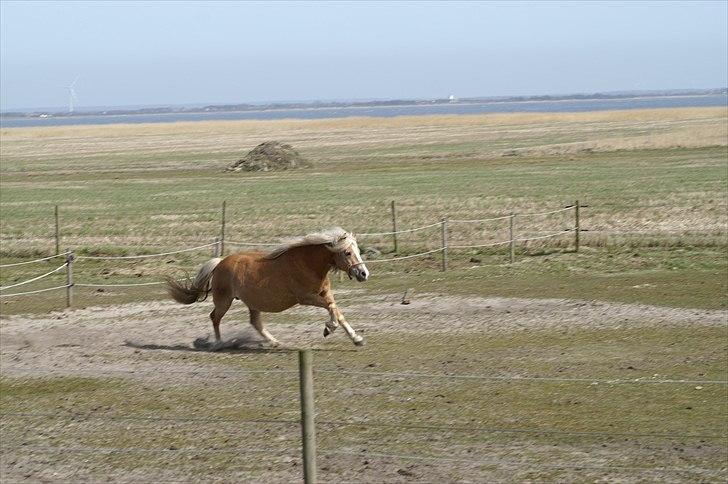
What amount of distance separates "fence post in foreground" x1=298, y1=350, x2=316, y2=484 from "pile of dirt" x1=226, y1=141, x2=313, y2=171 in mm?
45867

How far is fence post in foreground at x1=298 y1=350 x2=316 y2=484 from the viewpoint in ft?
20.2

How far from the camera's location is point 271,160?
52.4m

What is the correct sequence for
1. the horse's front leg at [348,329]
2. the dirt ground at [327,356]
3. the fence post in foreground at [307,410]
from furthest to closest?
the horse's front leg at [348,329]
the dirt ground at [327,356]
the fence post in foreground at [307,410]

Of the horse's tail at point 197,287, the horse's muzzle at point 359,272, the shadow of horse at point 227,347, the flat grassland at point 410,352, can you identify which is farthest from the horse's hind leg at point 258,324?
the horse's muzzle at point 359,272

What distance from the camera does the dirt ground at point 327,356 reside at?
8508mm

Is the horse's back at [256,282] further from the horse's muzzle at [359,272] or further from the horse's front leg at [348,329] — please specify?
the horse's muzzle at [359,272]

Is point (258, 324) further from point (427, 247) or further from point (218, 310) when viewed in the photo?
point (427, 247)

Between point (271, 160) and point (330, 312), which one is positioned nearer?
point (330, 312)

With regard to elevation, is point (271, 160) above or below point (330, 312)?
above

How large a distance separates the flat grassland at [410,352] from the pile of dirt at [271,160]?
50.1ft

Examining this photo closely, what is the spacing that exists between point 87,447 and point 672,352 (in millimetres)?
6891

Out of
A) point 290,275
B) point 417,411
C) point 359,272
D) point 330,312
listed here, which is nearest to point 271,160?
point 290,275

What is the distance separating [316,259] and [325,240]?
1.10 ft

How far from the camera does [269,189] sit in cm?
4116
